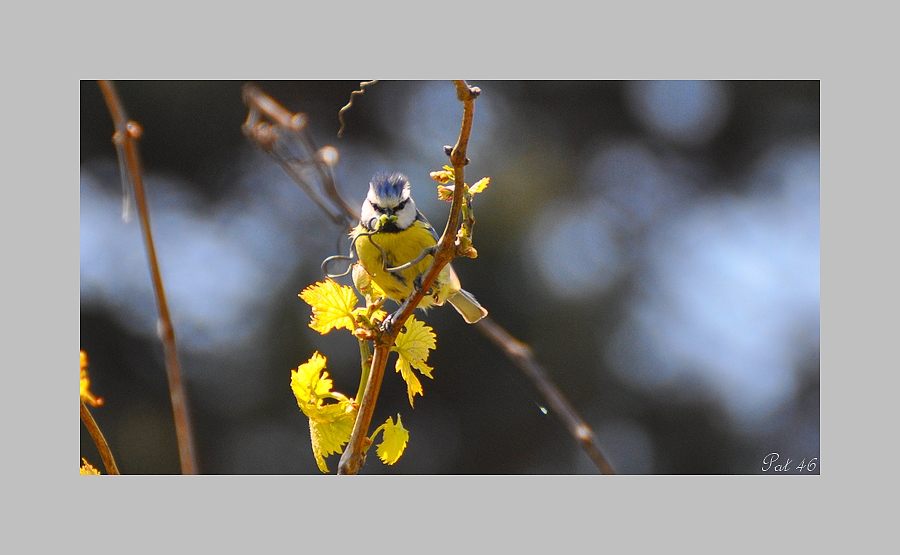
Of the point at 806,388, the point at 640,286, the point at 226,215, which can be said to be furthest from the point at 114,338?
the point at 806,388

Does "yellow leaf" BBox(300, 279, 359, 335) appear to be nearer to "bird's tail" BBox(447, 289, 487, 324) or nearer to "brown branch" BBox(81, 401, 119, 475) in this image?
"brown branch" BBox(81, 401, 119, 475)

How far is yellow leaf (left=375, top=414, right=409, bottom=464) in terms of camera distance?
1.15 meters

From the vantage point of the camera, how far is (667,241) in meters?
3.42

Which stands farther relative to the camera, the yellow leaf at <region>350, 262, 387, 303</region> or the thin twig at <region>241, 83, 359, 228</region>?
the yellow leaf at <region>350, 262, 387, 303</region>

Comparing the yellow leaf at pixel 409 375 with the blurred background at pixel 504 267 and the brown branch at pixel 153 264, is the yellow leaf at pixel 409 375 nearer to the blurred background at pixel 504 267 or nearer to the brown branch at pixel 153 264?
the brown branch at pixel 153 264

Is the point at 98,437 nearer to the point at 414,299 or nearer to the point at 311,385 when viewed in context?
the point at 311,385

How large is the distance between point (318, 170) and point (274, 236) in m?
2.04

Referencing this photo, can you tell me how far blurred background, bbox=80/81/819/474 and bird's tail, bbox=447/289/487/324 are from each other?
64 centimetres

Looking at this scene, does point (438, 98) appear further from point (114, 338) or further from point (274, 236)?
point (114, 338)

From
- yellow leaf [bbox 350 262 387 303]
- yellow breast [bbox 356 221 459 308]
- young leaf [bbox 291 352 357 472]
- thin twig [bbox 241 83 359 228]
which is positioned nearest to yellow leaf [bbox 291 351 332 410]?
young leaf [bbox 291 352 357 472]

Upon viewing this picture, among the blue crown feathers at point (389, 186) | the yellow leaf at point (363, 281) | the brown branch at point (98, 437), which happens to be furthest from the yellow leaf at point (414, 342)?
the blue crown feathers at point (389, 186)
